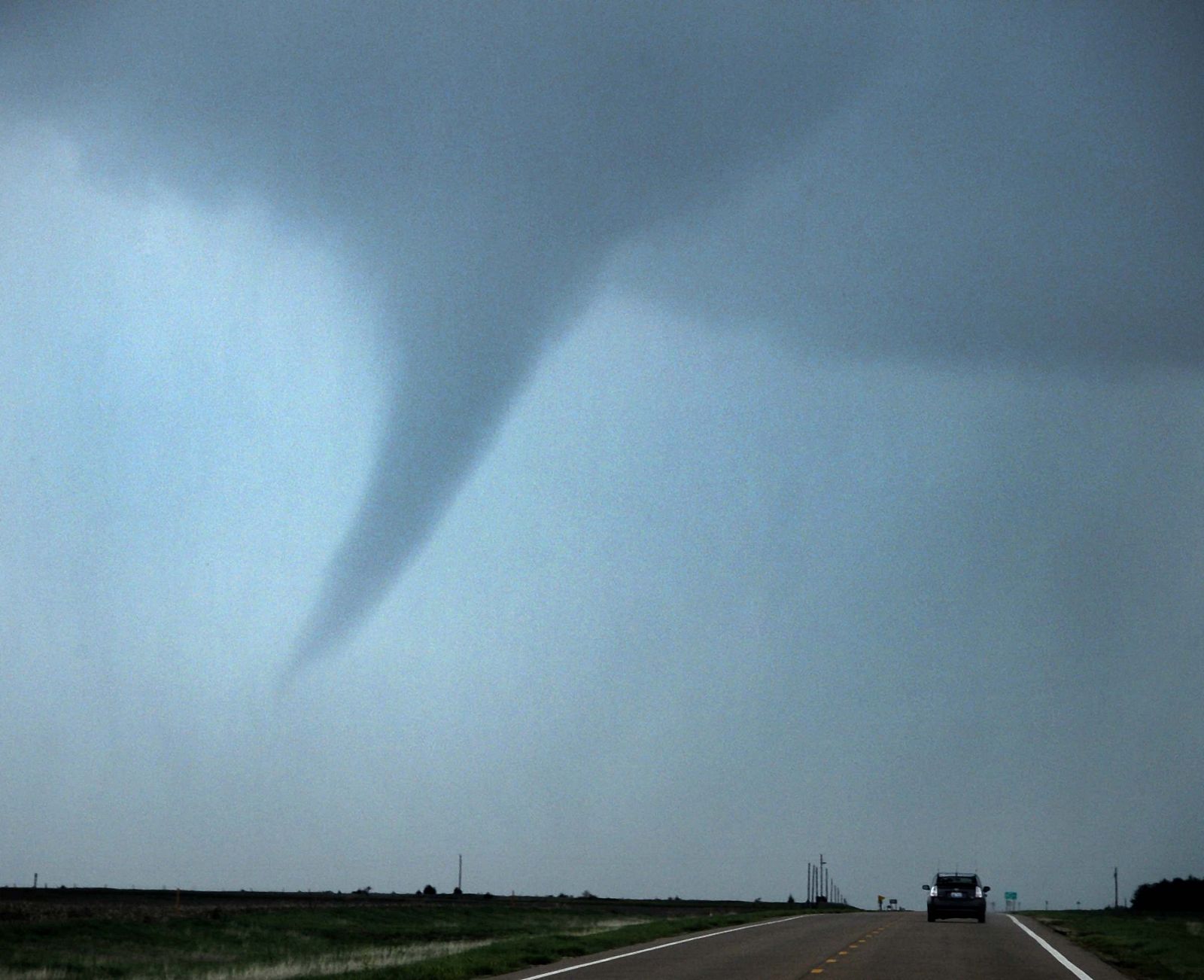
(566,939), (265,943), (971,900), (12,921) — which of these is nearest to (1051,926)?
(971,900)

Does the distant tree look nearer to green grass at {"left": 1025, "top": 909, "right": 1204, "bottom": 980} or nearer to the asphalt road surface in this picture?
green grass at {"left": 1025, "top": 909, "right": 1204, "bottom": 980}

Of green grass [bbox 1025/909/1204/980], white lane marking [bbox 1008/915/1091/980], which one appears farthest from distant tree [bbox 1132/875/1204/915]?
white lane marking [bbox 1008/915/1091/980]

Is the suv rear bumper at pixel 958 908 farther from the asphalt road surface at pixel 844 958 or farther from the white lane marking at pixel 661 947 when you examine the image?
the asphalt road surface at pixel 844 958

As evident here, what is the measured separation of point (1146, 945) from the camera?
→ 36000mm

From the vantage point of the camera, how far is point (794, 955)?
97.4ft

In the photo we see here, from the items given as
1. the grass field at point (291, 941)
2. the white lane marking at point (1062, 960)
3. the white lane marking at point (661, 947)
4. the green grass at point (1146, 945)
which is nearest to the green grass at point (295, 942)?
the grass field at point (291, 941)

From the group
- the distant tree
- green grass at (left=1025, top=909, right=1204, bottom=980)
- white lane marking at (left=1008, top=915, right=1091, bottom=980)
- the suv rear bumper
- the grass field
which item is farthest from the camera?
the distant tree

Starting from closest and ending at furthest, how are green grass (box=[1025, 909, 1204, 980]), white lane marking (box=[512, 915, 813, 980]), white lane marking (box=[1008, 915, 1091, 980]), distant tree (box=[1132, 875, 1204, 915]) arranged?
white lane marking (box=[512, 915, 813, 980])
white lane marking (box=[1008, 915, 1091, 980])
green grass (box=[1025, 909, 1204, 980])
distant tree (box=[1132, 875, 1204, 915])

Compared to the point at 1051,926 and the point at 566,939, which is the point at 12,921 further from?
the point at 1051,926

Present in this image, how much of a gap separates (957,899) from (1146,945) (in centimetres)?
1535

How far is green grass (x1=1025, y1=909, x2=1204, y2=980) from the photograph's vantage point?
2712cm

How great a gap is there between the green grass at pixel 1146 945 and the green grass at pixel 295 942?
1178cm

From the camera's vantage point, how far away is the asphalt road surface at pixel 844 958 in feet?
80.4

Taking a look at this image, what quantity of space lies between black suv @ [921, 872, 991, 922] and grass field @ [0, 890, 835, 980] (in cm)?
737
